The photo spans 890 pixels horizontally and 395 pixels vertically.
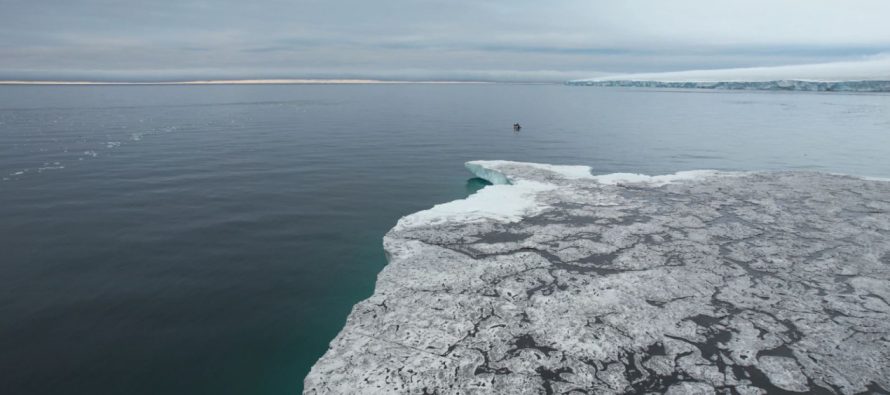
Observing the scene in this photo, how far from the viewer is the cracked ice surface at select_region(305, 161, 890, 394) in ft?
23.2

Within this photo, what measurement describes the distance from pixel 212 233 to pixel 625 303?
12.7 meters

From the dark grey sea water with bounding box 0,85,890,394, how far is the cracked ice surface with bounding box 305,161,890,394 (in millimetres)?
1923

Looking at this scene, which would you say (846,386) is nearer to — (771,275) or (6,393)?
(771,275)

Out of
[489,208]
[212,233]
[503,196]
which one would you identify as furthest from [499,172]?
[212,233]

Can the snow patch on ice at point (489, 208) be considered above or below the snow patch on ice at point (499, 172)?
below

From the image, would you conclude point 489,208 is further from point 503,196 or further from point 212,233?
point 212,233

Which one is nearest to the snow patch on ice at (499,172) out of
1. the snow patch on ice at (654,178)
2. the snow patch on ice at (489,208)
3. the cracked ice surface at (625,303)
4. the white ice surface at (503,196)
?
the white ice surface at (503,196)

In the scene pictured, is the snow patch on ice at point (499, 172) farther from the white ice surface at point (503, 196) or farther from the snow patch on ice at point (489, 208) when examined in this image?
the snow patch on ice at point (489, 208)

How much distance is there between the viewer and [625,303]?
30.4 feet

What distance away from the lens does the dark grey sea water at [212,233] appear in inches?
328

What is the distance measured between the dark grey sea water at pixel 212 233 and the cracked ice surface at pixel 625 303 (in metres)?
1.92

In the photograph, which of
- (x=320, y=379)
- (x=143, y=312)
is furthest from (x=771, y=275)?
(x=143, y=312)

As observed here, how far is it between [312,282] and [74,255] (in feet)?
23.6

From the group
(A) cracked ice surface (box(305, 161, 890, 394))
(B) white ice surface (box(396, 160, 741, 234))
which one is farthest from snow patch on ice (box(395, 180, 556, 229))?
(A) cracked ice surface (box(305, 161, 890, 394))
